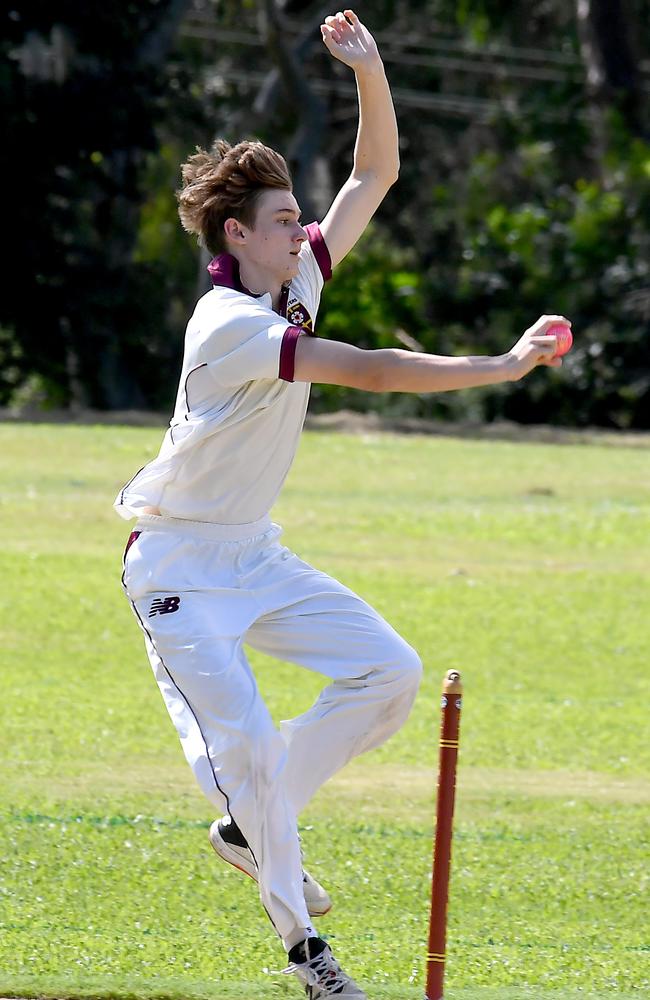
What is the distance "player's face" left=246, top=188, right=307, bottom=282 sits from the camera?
5.35 metres

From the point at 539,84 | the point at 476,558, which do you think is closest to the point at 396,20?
the point at 539,84

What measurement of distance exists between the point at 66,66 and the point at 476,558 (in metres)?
17.4

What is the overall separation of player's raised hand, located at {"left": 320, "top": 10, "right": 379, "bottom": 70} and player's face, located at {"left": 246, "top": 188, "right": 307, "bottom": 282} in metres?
0.89

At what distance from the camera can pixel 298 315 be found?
5.43 meters

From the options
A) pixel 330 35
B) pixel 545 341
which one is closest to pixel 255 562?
pixel 545 341

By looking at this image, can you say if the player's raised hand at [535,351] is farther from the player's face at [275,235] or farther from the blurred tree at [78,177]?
the blurred tree at [78,177]

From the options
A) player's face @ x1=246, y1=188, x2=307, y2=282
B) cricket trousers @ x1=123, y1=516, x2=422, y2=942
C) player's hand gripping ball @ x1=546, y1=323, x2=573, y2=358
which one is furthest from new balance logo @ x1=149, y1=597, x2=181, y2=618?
player's hand gripping ball @ x1=546, y1=323, x2=573, y2=358

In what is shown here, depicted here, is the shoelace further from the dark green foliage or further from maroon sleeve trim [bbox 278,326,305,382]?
the dark green foliage

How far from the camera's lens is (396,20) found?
46938 millimetres

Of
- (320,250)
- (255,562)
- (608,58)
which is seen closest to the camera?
(255,562)

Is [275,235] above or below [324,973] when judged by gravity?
above

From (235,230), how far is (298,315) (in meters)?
0.31

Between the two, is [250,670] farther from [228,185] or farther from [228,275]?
[228,185]

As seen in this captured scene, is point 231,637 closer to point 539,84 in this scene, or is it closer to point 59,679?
point 59,679
